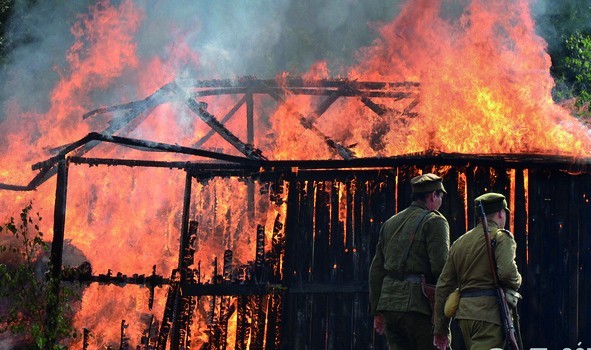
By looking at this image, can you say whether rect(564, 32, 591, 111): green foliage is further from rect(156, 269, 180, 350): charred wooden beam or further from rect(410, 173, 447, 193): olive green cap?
rect(410, 173, 447, 193): olive green cap

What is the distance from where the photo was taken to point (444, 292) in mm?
8320

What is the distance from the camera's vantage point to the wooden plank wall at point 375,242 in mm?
10906

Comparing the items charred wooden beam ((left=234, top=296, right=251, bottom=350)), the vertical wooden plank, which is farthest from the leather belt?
charred wooden beam ((left=234, top=296, right=251, bottom=350))

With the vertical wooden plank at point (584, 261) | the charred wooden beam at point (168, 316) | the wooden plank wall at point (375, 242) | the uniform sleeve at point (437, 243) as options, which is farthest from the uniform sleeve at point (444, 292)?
the charred wooden beam at point (168, 316)

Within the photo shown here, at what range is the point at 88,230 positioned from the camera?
56.8 feet

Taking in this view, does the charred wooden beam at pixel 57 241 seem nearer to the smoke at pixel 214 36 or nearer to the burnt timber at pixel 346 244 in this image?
the burnt timber at pixel 346 244

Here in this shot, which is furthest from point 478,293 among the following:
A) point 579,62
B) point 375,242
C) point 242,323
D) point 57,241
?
point 579,62

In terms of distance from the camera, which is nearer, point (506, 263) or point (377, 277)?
point (506, 263)

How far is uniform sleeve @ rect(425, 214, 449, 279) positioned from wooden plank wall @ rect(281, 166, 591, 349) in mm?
2322

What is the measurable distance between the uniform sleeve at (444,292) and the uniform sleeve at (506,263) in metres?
0.57

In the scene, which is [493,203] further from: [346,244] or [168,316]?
[168,316]

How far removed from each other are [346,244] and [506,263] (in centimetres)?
391

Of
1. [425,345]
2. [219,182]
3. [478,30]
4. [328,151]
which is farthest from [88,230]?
[425,345]

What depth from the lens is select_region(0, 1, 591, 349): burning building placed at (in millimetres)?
10977
